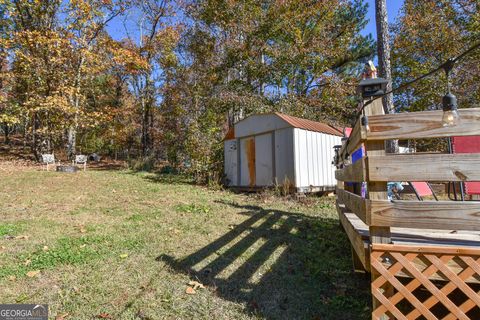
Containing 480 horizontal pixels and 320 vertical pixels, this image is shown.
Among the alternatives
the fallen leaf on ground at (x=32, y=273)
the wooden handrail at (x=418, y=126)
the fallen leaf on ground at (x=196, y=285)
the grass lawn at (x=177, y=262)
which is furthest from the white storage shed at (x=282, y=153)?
the wooden handrail at (x=418, y=126)

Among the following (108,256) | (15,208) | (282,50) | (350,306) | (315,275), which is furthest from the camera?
(282,50)

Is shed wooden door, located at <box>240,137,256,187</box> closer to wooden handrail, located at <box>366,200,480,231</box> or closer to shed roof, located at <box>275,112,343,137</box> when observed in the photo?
shed roof, located at <box>275,112,343,137</box>

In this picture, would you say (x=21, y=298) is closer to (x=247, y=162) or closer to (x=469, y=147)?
(x=469, y=147)

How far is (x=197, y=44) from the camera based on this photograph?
18.2 meters

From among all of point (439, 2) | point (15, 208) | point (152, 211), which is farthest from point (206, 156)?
point (439, 2)

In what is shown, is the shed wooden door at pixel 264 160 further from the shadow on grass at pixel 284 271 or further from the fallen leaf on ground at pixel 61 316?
the fallen leaf on ground at pixel 61 316

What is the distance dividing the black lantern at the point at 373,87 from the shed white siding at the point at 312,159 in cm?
590

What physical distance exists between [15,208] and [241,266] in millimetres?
4874

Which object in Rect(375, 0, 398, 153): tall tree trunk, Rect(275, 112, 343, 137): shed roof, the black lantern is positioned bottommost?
the black lantern

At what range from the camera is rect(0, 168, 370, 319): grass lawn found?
2.63m

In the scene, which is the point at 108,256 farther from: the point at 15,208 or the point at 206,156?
the point at 206,156

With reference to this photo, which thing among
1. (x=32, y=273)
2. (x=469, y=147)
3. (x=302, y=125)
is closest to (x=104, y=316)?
(x=32, y=273)

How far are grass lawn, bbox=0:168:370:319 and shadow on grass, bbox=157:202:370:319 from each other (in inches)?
0.4

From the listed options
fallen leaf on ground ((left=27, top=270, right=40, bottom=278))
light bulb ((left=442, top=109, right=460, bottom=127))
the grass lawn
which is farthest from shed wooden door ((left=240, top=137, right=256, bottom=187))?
light bulb ((left=442, top=109, right=460, bottom=127))
